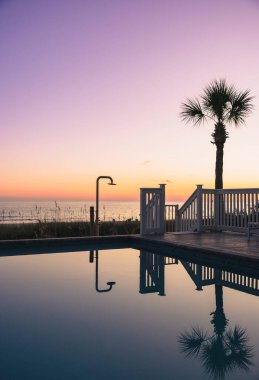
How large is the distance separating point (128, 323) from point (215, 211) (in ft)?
23.2

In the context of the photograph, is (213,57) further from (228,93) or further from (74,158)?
(74,158)

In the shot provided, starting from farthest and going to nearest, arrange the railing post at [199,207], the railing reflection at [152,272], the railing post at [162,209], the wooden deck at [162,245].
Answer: the railing post at [199,207]
the railing post at [162,209]
the wooden deck at [162,245]
the railing reflection at [152,272]

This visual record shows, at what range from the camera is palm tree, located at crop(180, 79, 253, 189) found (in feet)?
44.3

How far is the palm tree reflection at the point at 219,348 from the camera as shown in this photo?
2859mm

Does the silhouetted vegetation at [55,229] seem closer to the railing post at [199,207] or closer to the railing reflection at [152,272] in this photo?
the railing post at [199,207]

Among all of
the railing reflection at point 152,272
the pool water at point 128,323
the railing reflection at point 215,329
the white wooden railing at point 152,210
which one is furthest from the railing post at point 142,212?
the pool water at point 128,323

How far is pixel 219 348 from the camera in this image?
10.5 ft

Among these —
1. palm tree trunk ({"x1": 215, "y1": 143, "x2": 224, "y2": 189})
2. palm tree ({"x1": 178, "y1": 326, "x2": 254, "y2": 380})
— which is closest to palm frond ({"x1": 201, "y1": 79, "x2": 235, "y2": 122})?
palm tree trunk ({"x1": 215, "y1": 143, "x2": 224, "y2": 189})

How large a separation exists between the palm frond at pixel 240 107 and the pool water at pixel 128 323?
847cm

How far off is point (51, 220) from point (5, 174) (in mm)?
13078

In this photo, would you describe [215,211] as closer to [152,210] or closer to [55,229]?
[152,210]

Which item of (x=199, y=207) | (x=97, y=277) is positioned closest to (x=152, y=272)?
(x=97, y=277)

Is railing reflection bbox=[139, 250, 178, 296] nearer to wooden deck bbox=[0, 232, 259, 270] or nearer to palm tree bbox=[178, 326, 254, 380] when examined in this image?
wooden deck bbox=[0, 232, 259, 270]

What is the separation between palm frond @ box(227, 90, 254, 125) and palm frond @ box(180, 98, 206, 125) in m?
1.04
